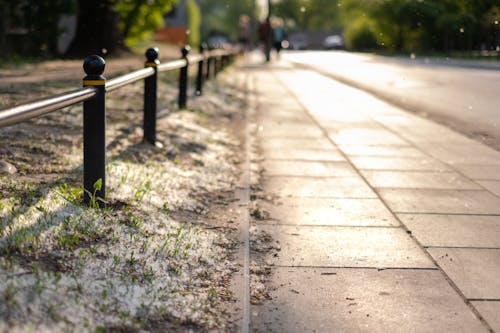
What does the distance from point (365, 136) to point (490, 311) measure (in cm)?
582

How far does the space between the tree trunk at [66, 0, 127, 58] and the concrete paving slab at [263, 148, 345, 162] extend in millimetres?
13063

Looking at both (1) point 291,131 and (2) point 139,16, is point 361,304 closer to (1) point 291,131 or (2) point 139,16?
(1) point 291,131

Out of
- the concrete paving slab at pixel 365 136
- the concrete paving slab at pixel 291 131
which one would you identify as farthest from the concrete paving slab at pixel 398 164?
the concrete paving slab at pixel 291 131

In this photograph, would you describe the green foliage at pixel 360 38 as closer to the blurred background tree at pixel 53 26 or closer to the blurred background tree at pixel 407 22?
the blurred background tree at pixel 407 22

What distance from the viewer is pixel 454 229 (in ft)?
15.1

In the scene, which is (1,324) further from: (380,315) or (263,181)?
(263,181)

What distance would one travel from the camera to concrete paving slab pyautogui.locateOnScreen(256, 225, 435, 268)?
3.90 metres

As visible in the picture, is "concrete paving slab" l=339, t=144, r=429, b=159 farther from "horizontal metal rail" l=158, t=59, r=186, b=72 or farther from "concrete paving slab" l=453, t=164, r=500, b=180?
"horizontal metal rail" l=158, t=59, r=186, b=72

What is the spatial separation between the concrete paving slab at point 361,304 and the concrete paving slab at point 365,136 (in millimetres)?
4821

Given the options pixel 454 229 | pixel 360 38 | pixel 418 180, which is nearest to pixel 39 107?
pixel 454 229

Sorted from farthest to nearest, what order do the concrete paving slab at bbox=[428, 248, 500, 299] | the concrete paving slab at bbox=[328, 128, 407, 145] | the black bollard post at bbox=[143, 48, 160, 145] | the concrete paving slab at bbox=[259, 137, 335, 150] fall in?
the concrete paving slab at bbox=[328, 128, 407, 145]
the concrete paving slab at bbox=[259, 137, 335, 150]
the black bollard post at bbox=[143, 48, 160, 145]
the concrete paving slab at bbox=[428, 248, 500, 299]

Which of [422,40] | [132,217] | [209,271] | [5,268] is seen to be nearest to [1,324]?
[5,268]

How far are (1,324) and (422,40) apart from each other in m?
36.3

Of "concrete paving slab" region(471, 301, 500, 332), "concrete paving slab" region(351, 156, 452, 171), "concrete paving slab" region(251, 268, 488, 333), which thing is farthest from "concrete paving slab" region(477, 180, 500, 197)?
"concrete paving slab" region(471, 301, 500, 332)
